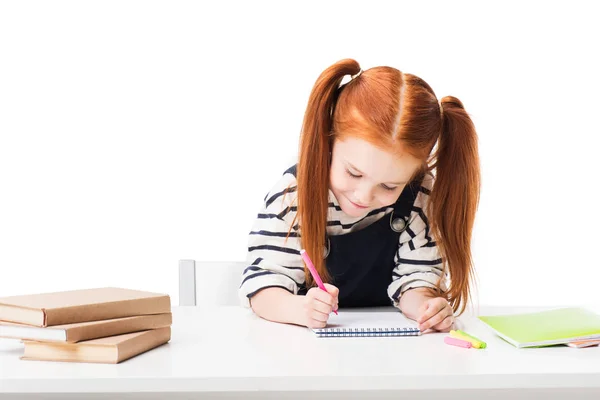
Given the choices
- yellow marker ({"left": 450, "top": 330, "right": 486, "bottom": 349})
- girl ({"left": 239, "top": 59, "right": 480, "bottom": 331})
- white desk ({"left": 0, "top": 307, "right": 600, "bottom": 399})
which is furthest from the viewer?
girl ({"left": 239, "top": 59, "right": 480, "bottom": 331})

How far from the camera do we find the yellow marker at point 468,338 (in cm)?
101

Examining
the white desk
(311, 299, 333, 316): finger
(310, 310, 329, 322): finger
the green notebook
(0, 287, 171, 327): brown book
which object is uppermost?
(0, 287, 171, 327): brown book

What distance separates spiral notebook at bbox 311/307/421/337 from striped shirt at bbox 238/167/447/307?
0.37 ft

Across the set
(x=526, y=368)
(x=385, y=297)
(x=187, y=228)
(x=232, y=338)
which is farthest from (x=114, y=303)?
(x=187, y=228)

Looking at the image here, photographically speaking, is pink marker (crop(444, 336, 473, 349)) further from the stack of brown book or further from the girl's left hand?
the stack of brown book

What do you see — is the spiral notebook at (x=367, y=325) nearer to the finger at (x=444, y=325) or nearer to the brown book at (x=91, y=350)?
the finger at (x=444, y=325)

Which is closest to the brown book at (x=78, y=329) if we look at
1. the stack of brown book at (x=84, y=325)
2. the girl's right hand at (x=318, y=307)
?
the stack of brown book at (x=84, y=325)

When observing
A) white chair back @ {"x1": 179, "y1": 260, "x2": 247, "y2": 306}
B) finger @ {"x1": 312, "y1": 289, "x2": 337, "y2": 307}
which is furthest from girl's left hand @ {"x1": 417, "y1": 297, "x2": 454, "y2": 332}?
white chair back @ {"x1": 179, "y1": 260, "x2": 247, "y2": 306}

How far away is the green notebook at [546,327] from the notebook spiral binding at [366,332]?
129mm

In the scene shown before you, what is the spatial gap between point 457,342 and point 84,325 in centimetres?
50

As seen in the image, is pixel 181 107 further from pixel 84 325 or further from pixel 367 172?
pixel 84 325

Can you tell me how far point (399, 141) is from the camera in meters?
1.22

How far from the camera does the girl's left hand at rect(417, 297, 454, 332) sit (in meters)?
1.11

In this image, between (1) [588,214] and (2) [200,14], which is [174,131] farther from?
(1) [588,214]
